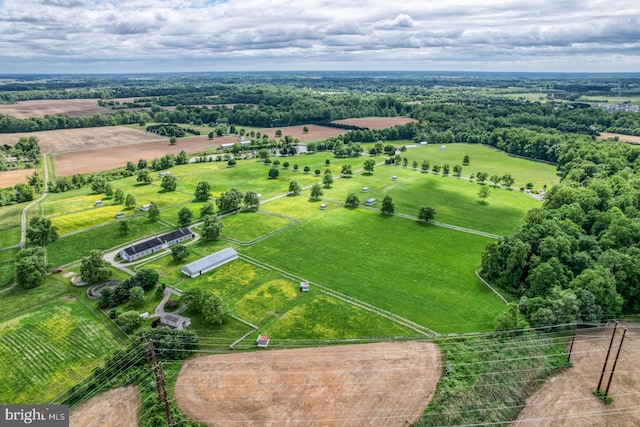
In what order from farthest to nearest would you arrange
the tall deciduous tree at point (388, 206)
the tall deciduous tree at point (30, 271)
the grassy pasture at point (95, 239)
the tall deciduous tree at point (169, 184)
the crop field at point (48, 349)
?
the tall deciduous tree at point (169, 184) < the tall deciduous tree at point (388, 206) < the grassy pasture at point (95, 239) < the tall deciduous tree at point (30, 271) < the crop field at point (48, 349)

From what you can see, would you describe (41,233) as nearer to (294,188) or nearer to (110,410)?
(110,410)

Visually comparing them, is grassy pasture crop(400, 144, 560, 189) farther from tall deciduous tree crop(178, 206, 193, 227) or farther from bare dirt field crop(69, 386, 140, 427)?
bare dirt field crop(69, 386, 140, 427)

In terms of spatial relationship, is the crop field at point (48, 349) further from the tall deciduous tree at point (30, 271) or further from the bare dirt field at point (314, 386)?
the bare dirt field at point (314, 386)

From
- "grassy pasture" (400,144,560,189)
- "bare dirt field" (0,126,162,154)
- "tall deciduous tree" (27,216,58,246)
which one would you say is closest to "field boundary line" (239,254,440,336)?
"tall deciduous tree" (27,216,58,246)

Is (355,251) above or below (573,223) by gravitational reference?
below

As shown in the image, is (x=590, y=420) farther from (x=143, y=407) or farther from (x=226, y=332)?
(x=143, y=407)

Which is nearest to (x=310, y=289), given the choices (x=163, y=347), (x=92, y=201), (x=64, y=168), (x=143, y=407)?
(x=163, y=347)

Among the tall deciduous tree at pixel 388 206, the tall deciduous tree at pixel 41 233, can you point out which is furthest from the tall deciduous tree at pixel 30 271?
the tall deciduous tree at pixel 388 206
